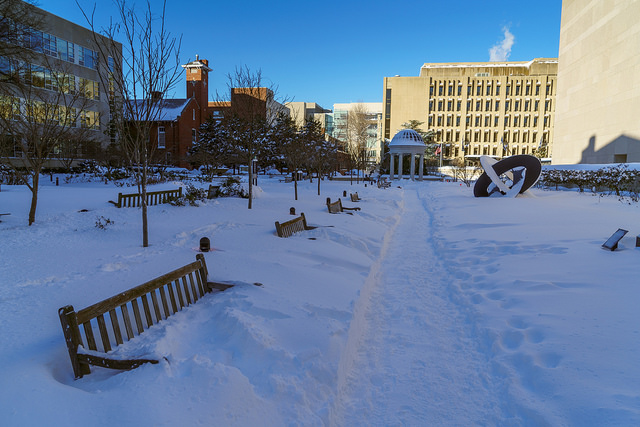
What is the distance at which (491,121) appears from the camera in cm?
8594

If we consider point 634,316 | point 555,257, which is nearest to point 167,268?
point 634,316

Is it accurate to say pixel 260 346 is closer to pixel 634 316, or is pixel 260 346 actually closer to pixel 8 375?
pixel 8 375

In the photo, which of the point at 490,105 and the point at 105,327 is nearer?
the point at 105,327

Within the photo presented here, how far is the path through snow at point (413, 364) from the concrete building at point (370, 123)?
83269 millimetres

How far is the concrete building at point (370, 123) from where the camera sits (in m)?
93.4

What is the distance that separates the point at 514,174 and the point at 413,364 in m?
21.5

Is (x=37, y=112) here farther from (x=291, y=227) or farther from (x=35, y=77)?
(x=291, y=227)

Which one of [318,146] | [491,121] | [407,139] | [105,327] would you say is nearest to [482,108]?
[491,121]

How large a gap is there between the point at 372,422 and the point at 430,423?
1.57 ft

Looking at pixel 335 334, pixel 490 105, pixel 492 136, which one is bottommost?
Result: pixel 335 334

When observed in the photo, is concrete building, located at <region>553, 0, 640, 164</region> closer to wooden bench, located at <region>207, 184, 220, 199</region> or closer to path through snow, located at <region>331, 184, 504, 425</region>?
wooden bench, located at <region>207, 184, 220, 199</region>

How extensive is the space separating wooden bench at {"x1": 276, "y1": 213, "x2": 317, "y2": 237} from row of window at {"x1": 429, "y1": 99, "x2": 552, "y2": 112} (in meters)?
85.6

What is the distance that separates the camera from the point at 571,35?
3766 centimetres

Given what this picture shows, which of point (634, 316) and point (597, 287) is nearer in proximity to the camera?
point (634, 316)
